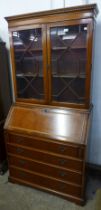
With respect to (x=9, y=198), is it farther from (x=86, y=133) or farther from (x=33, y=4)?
(x=33, y=4)

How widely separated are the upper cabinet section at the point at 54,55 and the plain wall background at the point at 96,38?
32cm

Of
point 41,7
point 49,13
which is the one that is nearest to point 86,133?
point 49,13

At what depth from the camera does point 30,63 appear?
1860 millimetres

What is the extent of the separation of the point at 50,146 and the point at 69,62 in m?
0.87

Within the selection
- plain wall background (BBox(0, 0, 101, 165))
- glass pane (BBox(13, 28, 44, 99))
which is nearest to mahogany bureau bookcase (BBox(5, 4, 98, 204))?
glass pane (BBox(13, 28, 44, 99))

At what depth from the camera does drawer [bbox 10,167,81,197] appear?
1.78 meters

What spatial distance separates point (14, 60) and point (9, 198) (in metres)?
1.54

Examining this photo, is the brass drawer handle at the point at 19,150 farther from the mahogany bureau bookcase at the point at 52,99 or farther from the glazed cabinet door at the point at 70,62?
the glazed cabinet door at the point at 70,62

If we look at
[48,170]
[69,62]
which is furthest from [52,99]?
[48,170]

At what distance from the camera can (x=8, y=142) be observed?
1.95 meters

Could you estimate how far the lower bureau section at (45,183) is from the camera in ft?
5.85

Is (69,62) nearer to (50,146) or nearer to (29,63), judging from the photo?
(29,63)

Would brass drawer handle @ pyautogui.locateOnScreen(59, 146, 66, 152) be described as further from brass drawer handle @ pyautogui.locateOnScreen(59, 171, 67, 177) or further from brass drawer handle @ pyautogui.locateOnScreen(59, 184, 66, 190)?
brass drawer handle @ pyautogui.locateOnScreen(59, 184, 66, 190)

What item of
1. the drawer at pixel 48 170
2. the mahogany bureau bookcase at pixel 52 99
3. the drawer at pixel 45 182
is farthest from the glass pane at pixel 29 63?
the drawer at pixel 45 182
